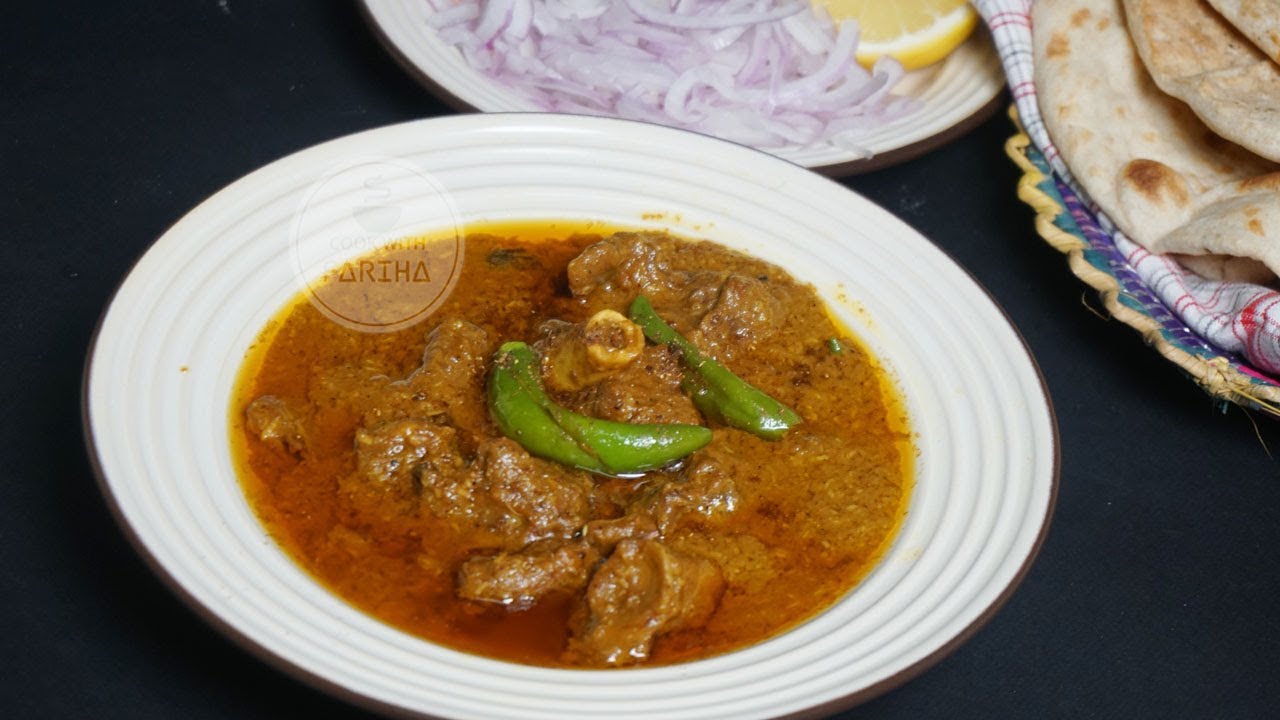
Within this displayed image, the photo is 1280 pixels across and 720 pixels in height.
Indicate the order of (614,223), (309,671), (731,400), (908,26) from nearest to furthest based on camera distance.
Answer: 1. (309,671)
2. (731,400)
3. (614,223)
4. (908,26)

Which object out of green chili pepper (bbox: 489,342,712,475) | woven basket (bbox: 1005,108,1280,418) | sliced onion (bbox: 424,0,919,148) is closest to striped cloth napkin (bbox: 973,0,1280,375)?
woven basket (bbox: 1005,108,1280,418)

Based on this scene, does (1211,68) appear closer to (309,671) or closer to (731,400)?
(731,400)

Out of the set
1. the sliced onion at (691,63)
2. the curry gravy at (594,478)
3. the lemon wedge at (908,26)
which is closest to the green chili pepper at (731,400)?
the curry gravy at (594,478)

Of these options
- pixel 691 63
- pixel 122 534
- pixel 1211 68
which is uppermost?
pixel 1211 68

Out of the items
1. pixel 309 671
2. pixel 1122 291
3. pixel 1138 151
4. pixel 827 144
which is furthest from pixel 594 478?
pixel 1138 151

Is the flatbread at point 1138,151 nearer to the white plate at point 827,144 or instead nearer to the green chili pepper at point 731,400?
the white plate at point 827,144

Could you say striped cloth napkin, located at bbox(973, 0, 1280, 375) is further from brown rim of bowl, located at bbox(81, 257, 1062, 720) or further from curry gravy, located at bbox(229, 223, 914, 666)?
brown rim of bowl, located at bbox(81, 257, 1062, 720)
